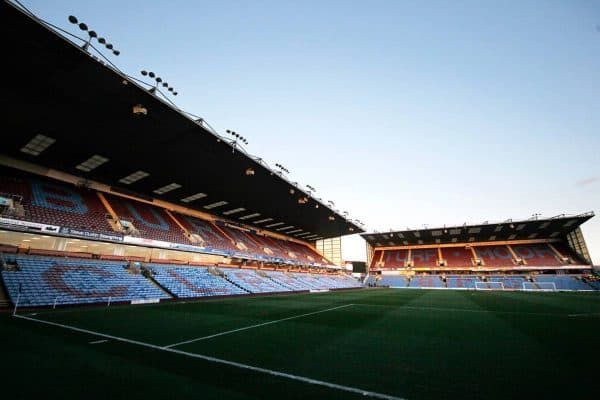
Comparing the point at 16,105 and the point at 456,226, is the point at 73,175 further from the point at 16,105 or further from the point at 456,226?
the point at 456,226

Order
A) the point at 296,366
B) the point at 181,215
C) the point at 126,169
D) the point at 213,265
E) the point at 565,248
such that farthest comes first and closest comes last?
the point at 565,248 → the point at 181,215 → the point at 213,265 → the point at 126,169 → the point at 296,366

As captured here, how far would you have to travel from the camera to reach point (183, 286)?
21.9 m

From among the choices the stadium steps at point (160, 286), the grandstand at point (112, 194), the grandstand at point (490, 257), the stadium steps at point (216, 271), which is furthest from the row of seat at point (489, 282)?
the stadium steps at point (160, 286)

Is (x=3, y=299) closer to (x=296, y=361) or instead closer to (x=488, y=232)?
(x=296, y=361)

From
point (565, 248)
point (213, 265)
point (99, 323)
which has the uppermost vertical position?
point (565, 248)

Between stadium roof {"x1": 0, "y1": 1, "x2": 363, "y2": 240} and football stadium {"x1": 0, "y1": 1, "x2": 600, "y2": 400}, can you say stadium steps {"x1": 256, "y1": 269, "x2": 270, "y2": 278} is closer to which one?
football stadium {"x1": 0, "y1": 1, "x2": 600, "y2": 400}

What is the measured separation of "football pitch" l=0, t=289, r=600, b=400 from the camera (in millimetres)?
4031

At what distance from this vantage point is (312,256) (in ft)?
168

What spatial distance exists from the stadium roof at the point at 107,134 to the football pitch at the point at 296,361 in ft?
36.0

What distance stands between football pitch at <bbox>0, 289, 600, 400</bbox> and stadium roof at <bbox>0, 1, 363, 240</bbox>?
36.0ft

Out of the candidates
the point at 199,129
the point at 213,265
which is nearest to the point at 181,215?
the point at 213,265

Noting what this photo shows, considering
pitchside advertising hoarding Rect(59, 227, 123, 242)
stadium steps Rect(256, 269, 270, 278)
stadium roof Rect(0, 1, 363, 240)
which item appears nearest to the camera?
stadium roof Rect(0, 1, 363, 240)

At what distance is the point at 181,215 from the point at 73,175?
1113 centimetres

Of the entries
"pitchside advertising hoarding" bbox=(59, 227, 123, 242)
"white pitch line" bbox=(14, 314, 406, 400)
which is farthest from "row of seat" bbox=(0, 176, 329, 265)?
"white pitch line" bbox=(14, 314, 406, 400)
